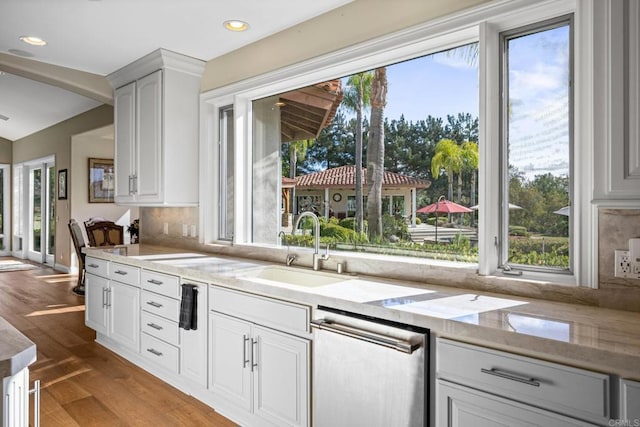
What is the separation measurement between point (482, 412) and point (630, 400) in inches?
17.7

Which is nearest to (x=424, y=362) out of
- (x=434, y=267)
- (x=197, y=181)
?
(x=434, y=267)

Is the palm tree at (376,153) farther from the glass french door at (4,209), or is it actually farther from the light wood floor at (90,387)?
the glass french door at (4,209)

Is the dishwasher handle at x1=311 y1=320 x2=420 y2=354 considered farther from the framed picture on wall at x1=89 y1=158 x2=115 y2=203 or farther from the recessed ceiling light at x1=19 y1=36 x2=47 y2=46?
the framed picture on wall at x1=89 y1=158 x2=115 y2=203

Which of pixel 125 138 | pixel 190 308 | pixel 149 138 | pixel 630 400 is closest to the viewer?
pixel 630 400

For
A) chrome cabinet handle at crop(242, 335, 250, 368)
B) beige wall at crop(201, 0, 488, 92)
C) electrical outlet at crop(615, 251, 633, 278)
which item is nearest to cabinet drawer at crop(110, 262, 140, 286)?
chrome cabinet handle at crop(242, 335, 250, 368)

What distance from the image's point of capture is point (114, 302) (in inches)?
143

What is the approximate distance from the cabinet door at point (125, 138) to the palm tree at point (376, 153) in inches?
92.6

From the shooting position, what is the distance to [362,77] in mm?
2920

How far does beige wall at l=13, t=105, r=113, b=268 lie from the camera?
23.3 feet

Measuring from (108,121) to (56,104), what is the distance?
3.46 ft

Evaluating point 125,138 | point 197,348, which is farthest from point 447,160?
point 125,138

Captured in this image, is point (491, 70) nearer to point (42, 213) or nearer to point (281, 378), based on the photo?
point (281, 378)

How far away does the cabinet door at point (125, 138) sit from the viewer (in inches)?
160

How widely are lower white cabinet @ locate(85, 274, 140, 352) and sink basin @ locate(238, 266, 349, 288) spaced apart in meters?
1.07
